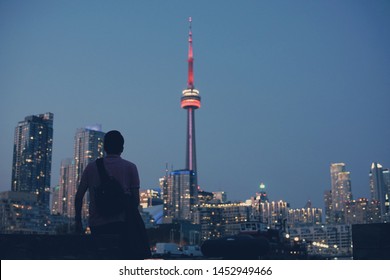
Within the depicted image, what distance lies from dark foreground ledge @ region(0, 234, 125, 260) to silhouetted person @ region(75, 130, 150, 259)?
0.38 feet

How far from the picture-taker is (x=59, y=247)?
6.14 m

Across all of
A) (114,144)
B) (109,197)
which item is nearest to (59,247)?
(109,197)

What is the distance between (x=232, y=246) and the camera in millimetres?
9047

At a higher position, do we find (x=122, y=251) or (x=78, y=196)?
(x=78, y=196)

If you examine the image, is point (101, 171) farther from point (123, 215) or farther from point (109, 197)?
point (123, 215)

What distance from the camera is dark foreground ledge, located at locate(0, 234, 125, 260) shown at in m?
6.09

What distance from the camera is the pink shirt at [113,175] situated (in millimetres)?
6215

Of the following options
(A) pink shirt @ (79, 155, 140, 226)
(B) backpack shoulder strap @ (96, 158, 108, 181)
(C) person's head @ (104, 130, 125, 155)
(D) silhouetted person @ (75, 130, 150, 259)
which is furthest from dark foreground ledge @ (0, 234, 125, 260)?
(C) person's head @ (104, 130, 125, 155)

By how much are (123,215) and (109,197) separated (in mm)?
271

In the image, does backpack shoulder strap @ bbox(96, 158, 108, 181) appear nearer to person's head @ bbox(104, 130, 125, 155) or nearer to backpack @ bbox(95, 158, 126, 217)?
backpack @ bbox(95, 158, 126, 217)

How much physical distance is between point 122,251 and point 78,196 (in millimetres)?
915
